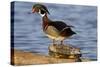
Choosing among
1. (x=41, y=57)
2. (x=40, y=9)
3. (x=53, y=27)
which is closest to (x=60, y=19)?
(x=53, y=27)

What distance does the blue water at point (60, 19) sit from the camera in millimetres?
2131

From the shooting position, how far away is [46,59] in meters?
2.22

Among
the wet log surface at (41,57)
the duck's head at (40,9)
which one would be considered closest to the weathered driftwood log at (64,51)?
the wet log surface at (41,57)

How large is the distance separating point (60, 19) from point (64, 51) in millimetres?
323

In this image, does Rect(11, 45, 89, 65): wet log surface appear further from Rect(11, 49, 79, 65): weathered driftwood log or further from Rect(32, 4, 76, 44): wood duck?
Rect(32, 4, 76, 44): wood duck

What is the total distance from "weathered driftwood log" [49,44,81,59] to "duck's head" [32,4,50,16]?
0.34 metres

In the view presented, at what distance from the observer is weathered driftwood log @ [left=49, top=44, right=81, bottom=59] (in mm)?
2264

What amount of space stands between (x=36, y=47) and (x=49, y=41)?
0.15 m

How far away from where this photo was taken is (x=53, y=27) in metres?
2.28

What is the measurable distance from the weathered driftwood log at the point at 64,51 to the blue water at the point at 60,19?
5cm

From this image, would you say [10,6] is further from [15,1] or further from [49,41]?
[49,41]

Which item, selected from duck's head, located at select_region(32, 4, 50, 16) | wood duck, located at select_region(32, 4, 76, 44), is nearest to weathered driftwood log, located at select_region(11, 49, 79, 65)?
wood duck, located at select_region(32, 4, 76, 44)

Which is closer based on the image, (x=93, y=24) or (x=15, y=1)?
(x=15, y=1)
